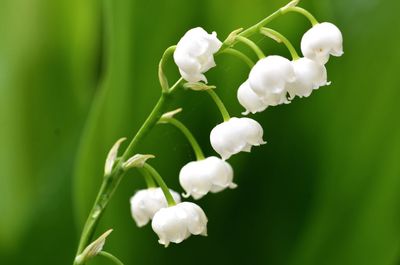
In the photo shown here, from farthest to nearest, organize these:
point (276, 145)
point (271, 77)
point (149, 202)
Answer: point (276, 145), point (149, 202), point (271, 77)

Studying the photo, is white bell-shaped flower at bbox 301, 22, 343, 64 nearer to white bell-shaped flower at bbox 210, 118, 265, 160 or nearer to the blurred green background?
white bell-shaped flower at bbox 210, 118, 265, 160

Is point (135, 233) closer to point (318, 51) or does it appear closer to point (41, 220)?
point (41, 220)

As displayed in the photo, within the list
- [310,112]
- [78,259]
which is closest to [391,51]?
[310,112]

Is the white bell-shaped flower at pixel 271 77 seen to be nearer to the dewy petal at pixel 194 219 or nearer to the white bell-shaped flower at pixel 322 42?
the white bell-shaped flower at pixel 322 42

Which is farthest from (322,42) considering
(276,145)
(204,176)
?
(276,145)

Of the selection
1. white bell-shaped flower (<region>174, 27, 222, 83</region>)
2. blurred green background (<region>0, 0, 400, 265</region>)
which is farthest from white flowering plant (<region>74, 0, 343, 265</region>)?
blurred green background (<region>0, 0, 400, 265</region>)

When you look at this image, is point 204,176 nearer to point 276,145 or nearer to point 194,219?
point 194,219
